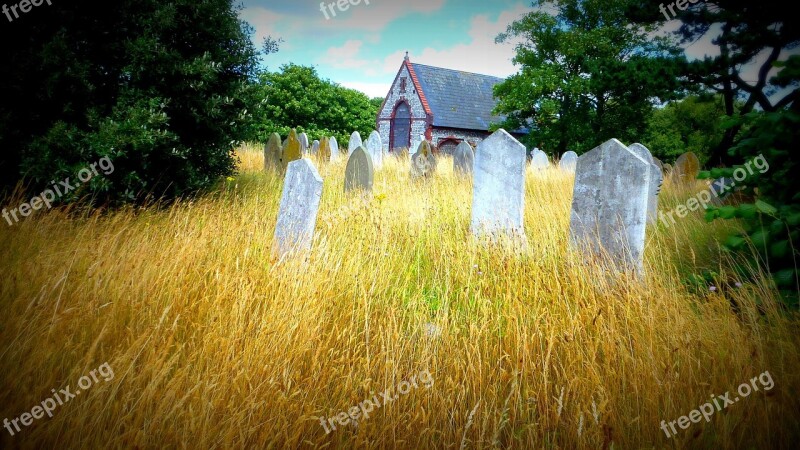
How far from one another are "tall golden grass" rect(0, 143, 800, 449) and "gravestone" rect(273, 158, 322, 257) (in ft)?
1.68

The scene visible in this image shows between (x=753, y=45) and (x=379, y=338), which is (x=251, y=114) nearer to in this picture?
(x=379, y=338)

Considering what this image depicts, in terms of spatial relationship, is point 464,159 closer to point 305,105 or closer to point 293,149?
point 293,149

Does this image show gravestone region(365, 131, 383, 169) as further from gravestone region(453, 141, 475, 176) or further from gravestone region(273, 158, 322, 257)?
gravestone region(273, 158, 322, 257)

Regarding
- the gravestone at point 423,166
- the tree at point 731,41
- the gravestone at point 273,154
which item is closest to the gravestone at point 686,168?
the tree at point 731,41

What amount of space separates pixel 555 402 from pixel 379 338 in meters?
1.18

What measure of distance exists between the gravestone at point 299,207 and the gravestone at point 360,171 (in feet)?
8.50

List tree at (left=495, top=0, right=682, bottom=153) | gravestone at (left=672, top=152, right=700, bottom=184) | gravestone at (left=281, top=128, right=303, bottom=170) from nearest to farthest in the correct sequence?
gravestone at (left=281, top=128, right=303, bottom=170)
gravestone at (left=672, top=152, right=700, bottom=184)
tree at (left=495, top=0, right=682, bottom=153)

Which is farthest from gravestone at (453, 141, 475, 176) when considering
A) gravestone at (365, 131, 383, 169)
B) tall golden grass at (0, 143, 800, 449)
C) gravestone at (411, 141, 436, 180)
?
tall golden grass at (0, 143, 800, 449)

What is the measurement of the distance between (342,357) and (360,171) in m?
4.91

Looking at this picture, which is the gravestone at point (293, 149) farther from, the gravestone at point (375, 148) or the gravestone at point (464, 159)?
the gravestone at point (375, 148)

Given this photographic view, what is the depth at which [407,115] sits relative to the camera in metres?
28.3

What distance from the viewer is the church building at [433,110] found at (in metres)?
27.2

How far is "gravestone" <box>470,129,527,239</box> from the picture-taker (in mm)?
5094

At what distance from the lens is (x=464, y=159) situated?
10180 mm
